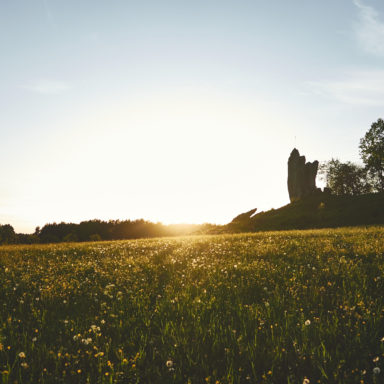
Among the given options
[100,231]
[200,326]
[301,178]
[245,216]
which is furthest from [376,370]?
[301,178]

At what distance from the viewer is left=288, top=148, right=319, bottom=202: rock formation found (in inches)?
2263

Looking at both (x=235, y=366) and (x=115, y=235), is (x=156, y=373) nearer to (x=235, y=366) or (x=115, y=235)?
(x=235, y=366)

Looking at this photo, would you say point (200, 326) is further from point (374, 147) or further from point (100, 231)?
point (374, 147)

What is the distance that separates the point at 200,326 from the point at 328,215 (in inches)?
1533

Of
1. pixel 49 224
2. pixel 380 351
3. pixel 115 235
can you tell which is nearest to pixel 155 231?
pixel 115 235

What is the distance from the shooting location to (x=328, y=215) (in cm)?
3756

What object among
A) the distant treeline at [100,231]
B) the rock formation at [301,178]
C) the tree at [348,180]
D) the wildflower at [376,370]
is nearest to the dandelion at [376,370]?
the wildflower at [376,370]

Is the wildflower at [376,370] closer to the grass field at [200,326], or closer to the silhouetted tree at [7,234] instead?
the grass field at [200,326]

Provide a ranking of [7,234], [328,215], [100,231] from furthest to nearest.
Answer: [328,215], [100,231], [7,234]

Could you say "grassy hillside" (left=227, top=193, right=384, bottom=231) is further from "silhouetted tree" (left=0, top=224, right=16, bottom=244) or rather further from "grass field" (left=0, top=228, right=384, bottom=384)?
"grass field" (left=0, top=228, right=384, bottom=384)

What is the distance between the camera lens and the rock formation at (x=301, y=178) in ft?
189

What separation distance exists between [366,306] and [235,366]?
2.70 metres

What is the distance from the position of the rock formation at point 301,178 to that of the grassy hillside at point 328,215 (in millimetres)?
9361

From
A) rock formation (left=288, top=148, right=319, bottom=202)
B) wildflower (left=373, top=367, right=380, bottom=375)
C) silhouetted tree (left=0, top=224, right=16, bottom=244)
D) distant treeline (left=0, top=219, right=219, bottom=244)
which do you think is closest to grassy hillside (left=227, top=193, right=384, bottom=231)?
rock formation (left=288, top=148, right=319, bottom=202)
